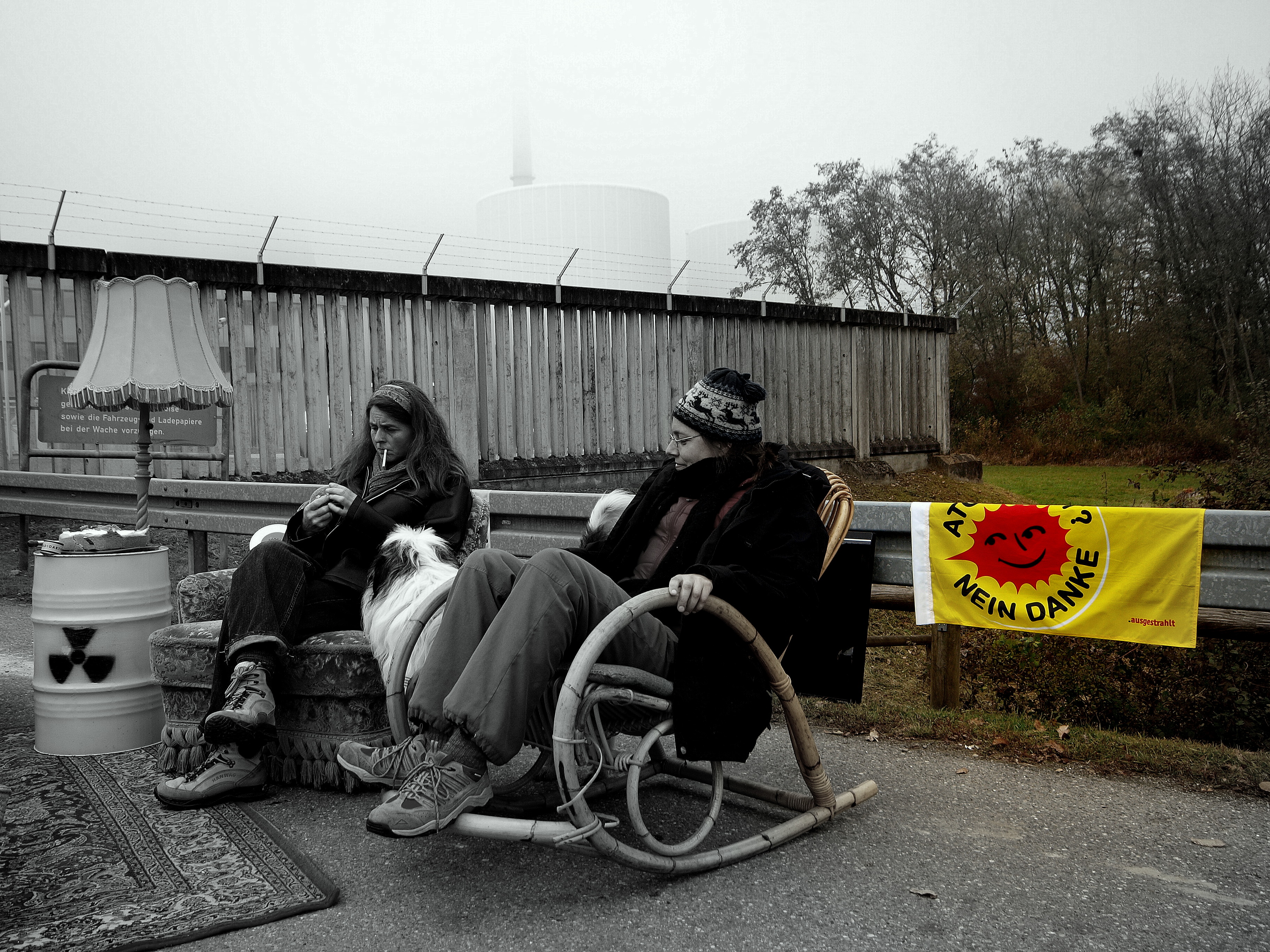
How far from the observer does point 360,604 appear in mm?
3684

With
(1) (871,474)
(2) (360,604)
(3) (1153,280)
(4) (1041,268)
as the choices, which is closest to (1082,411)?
(3) (1153,280)

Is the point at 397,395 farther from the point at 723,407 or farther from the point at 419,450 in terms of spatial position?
the point at 723,407

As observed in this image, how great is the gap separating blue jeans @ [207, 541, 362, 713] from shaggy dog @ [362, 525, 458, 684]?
0.25m

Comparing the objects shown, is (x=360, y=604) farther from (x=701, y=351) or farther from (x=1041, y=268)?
(x=1041, y=268)

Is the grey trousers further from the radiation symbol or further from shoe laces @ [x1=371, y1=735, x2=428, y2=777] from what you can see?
the radiation symbol

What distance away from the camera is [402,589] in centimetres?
313

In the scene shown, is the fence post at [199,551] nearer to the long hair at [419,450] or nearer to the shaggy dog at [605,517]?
the long hair at [419,450]

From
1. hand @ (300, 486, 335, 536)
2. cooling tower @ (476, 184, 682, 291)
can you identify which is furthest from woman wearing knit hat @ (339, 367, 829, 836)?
cooling tower @ (476, 184, 682, 291)

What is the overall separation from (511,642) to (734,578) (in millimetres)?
641

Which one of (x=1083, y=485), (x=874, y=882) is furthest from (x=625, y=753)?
(x=1083, y=485)

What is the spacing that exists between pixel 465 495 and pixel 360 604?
24.1 inches

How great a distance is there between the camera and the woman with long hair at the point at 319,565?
3.17 m

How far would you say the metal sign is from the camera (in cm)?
898

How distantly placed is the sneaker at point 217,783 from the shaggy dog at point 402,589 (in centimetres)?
57
